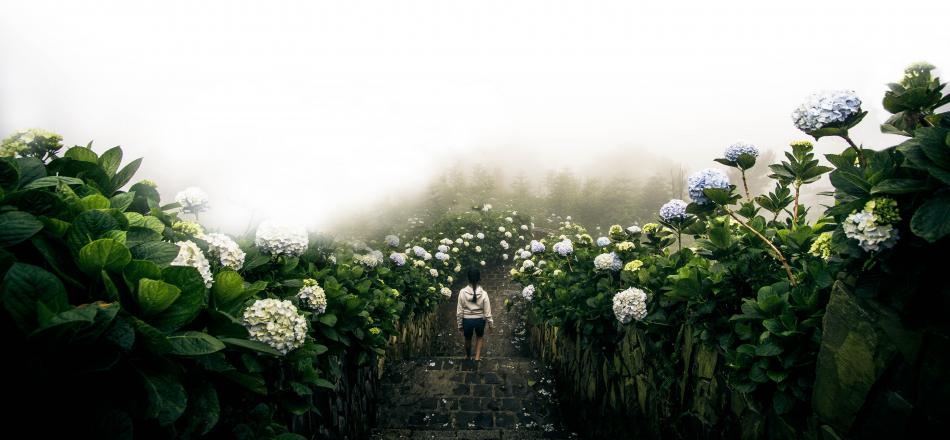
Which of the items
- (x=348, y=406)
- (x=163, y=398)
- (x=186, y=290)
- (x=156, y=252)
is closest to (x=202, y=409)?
(x=163, y=398)

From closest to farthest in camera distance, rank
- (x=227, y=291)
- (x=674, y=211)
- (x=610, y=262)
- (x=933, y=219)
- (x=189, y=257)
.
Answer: (x=933, y=219), (x=189, y=257), (x=227, y=291), (x=674, y=211), (x=610, y=262)

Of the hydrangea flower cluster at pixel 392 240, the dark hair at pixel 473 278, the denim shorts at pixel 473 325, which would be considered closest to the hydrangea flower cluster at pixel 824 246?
the dark hair at pixel 473 278

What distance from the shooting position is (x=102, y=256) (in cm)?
92

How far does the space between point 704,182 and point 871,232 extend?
37.1 inches

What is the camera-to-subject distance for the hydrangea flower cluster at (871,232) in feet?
3.44

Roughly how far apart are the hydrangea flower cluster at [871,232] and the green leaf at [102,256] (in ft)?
6.05

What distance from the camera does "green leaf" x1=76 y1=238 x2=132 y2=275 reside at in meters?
0.91

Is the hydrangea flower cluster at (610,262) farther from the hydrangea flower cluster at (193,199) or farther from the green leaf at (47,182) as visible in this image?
the green leaf at (47,182)

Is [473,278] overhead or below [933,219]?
below

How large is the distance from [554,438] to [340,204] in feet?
51.7

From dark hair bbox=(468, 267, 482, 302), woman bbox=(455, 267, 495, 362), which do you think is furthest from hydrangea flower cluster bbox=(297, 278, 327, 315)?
woman bbox=(455, 267, 495, 362)

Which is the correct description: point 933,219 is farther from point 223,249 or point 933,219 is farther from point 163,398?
point 223,249

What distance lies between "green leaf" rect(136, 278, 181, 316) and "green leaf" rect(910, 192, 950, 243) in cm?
173

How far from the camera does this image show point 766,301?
1589 mm
